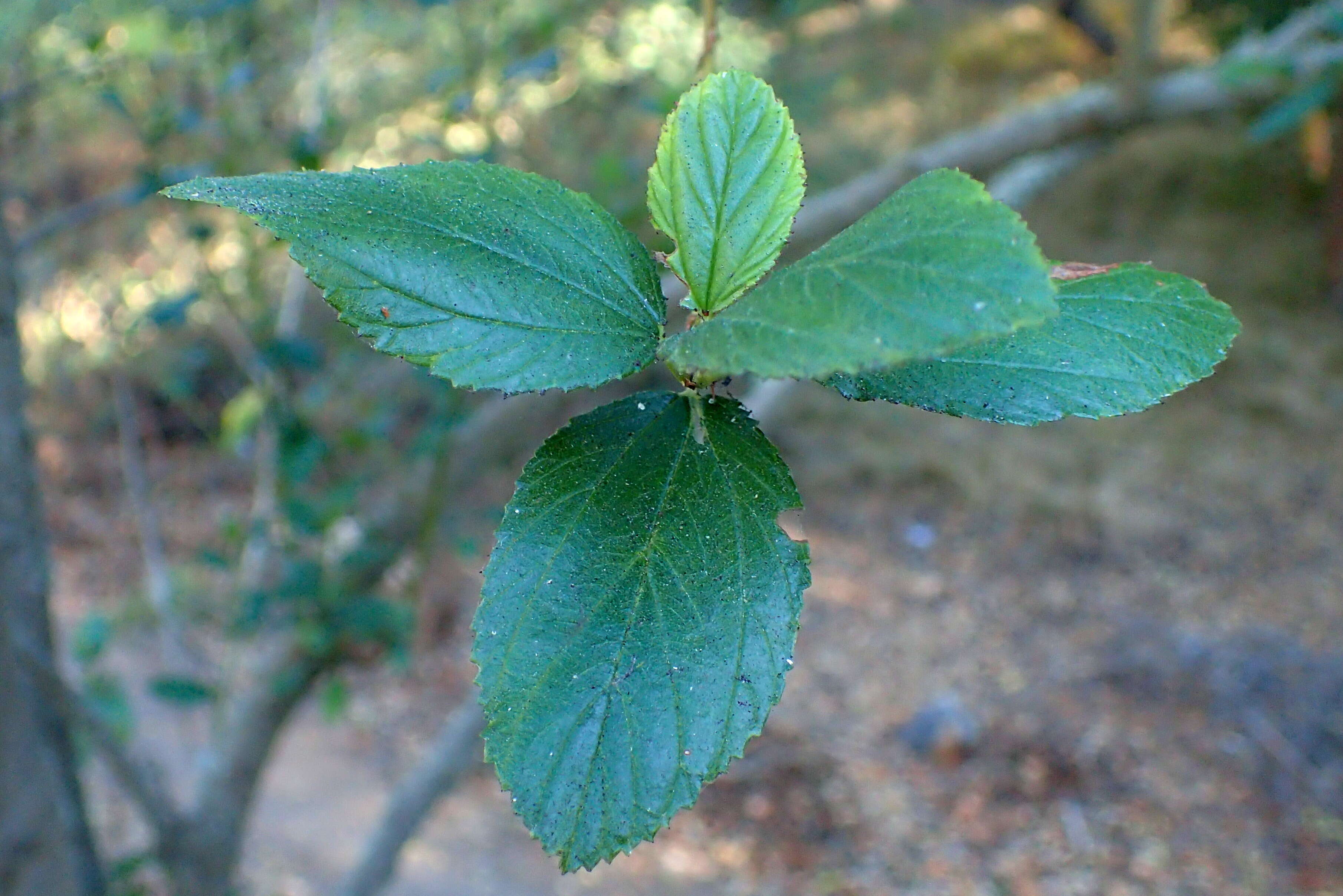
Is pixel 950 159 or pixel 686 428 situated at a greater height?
pixel 686 428

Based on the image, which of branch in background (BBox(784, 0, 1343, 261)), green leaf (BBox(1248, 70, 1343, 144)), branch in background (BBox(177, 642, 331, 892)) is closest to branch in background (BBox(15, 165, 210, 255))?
branch in background (BBox(177, 642, 331, 892))

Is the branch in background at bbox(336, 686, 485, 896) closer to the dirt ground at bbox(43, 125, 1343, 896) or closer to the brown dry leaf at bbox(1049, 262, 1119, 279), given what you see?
the brown dry leaf at bbox(1049, 262, 1119, 279)

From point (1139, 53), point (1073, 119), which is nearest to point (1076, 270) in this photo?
point (1073, 119)

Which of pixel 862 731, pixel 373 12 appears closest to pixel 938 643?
pixel 862 731

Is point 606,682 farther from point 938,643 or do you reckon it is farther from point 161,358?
point 161,358

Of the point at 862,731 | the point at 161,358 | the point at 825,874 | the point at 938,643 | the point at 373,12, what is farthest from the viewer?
the point at 161,358

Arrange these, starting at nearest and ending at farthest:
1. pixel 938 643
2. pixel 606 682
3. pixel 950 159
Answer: pixel 606 682 → pixel 950 159 → pixel 938 643

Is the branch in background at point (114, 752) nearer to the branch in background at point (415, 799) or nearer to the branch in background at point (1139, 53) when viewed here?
the branch in background at point (415, 799)
